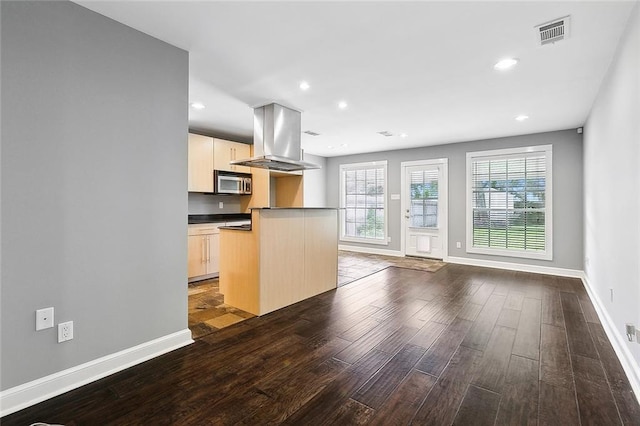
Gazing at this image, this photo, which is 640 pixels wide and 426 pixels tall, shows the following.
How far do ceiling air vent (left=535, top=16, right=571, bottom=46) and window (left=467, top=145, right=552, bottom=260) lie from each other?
3.59m

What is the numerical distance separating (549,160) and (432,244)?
2.58 meters

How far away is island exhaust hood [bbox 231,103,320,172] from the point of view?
396cm

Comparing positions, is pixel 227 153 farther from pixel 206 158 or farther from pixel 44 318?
pixel 44 318

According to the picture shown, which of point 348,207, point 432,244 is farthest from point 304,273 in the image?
point 348,207

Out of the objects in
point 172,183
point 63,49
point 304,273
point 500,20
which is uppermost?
point 500,20

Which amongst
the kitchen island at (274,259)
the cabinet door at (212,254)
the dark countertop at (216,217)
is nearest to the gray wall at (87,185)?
the kitchen island at (274,259)

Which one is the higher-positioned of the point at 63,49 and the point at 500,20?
the point at 500,20

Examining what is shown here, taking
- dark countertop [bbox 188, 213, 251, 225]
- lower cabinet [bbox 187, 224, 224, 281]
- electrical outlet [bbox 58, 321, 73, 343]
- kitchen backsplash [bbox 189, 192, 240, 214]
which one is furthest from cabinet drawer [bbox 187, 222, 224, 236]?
electrical outlet [bbox 58, 321, 73, 343]

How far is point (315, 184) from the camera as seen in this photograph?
795 cm

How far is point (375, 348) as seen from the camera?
2.51 meters

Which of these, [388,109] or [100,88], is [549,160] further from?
[100,88]

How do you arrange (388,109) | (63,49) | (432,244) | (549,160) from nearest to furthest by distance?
(63,49) → (388,109) → (549,160) → (432,244)

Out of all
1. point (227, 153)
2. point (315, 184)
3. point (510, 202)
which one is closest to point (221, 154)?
point (227, 153)

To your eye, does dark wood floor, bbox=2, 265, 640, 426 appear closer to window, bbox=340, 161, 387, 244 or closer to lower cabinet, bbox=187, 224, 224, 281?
lower cabinet, bbox=187, 224, 224, 281
